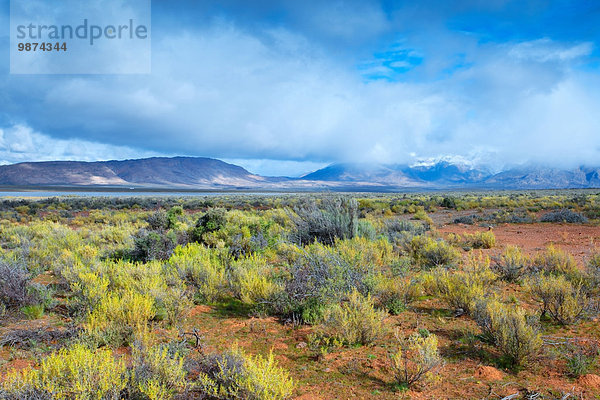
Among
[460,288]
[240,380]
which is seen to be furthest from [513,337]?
[240,380]

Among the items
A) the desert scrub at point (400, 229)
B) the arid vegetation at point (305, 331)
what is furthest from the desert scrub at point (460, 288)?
the desert scrub at point (400, 229)

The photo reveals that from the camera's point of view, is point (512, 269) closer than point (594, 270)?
No

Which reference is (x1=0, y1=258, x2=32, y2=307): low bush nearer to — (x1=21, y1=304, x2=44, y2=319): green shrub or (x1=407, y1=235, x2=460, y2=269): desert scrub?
(x1=21, y1=304, x2=44, y2=319): green shrub

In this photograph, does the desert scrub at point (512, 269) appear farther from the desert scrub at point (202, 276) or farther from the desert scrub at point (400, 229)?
the desert scrub at point (202, 276)

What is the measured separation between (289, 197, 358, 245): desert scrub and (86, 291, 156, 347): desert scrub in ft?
18.4

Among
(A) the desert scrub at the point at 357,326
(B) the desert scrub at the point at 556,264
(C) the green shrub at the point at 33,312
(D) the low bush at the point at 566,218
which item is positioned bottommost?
(C) the green shrub at the point at 33,312

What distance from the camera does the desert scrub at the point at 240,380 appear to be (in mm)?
3092

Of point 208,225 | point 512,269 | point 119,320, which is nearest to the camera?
point 119,320

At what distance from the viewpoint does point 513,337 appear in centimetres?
405

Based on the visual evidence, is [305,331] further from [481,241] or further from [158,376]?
[481,241]

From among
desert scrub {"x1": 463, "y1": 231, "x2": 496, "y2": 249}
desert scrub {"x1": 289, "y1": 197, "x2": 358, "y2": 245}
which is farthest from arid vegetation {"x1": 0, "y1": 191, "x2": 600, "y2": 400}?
desert scrub {"x1": 463, "y1": 231, "x2": 496, "y2": 249}

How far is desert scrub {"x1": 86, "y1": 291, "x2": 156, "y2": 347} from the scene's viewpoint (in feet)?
14.8

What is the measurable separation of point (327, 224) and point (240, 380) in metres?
7.04

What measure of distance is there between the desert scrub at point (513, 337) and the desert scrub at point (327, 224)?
18.3 ft
